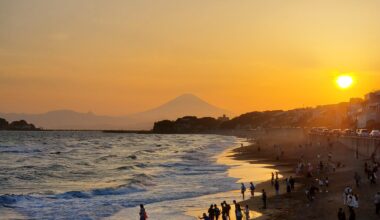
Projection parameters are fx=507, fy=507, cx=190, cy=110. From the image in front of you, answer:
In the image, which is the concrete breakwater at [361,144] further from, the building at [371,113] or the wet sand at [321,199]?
the building at [371,113]

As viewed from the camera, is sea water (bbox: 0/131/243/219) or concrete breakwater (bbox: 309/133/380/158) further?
concrete breakwater (bbox: 309/133/380/158)

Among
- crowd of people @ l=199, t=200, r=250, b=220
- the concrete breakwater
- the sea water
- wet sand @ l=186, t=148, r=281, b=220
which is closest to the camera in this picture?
crowd of people @ l=199, t=200, r=250, b=220

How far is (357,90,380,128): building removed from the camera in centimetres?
8000

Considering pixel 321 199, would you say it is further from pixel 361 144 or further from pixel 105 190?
pixel 361 144

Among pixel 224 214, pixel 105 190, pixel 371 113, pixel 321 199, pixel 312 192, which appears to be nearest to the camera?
pixel 224 214

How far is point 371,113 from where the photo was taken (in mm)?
82125

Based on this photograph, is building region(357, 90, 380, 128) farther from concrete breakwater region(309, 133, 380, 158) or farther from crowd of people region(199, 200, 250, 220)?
crowd of people region(199, 200, 250, 220)

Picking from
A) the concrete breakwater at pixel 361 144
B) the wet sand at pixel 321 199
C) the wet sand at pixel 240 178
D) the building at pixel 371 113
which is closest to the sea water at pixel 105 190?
the wet sand at pixel 240 178

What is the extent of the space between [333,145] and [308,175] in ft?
74.4

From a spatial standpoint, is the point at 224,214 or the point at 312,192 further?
the point at 312,192

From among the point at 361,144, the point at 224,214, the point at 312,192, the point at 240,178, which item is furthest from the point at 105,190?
the point at 361,144

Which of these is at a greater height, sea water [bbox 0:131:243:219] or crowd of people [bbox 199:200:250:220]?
crowd of people [bbox 199:200:250:220]

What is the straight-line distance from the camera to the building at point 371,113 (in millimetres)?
80000

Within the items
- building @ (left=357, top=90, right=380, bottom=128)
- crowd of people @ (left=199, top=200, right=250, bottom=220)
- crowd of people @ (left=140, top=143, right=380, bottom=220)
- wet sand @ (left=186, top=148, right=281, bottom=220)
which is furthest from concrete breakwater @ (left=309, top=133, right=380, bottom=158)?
crowd of people @ (left=199, top=200, right=250, bottom=220)
